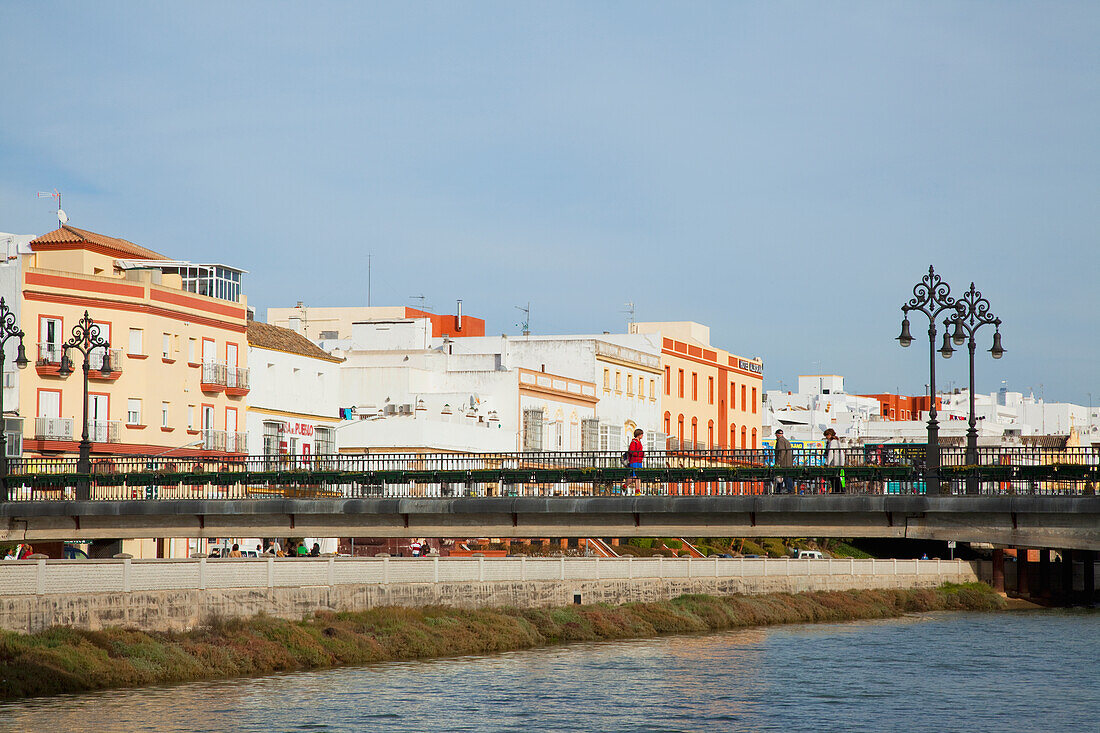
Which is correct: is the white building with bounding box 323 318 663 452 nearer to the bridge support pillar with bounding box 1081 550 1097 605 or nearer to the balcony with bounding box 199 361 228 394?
the balcony with bounding box 199 361 228 394

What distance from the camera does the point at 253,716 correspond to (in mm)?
27969

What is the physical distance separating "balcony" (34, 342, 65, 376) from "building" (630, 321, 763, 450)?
130ft

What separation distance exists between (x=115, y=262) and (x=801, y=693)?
4460 centimetres

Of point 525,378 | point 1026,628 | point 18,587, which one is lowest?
point 1026,628

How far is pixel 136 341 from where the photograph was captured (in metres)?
67.0

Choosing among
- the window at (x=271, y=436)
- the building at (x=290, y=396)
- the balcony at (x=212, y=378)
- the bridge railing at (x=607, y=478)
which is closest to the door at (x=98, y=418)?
the balcony at (x=212, y=378)

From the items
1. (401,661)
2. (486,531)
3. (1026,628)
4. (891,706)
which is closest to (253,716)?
(401,661)

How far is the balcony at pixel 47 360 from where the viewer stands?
63.4 meters

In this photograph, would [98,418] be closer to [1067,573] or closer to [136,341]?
[136,341]

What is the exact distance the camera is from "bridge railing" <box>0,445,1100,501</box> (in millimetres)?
41219

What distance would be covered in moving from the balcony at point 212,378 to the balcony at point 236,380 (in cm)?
45

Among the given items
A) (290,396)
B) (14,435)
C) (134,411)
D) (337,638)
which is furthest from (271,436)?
(337,638)

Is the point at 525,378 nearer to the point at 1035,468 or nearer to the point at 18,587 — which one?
the point at 1035,468

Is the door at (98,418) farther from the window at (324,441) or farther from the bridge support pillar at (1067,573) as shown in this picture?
the bridge support pillar at (1067,573)
